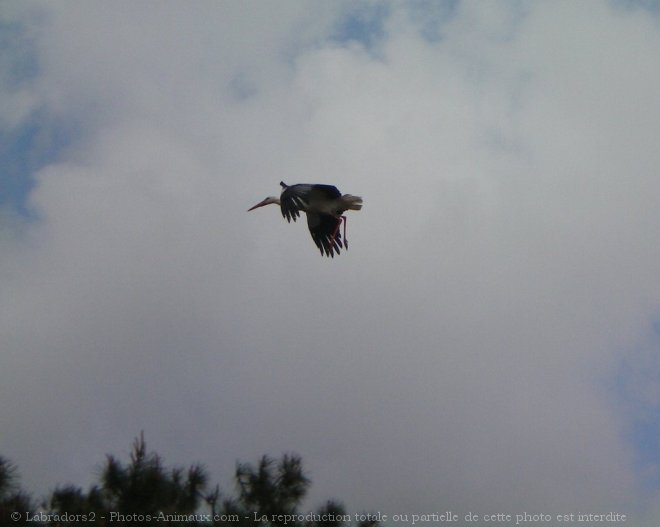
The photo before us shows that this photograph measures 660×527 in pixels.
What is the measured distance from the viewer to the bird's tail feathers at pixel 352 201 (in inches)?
726

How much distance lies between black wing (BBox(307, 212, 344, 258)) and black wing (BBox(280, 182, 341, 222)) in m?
0.56

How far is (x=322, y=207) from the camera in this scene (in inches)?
725

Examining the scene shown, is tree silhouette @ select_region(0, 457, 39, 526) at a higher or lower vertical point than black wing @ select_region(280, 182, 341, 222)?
lower

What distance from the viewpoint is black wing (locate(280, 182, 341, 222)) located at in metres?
17.4

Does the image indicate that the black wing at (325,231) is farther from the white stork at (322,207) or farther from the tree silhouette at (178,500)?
the tree silhouette at (178,500)

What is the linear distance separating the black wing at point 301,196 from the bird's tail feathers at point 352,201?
162 mm

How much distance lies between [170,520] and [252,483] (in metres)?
2.23

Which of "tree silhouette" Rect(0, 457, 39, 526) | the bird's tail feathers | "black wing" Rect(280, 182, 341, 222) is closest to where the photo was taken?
"tree silhouette" Rect(0, 457, 39, 526)

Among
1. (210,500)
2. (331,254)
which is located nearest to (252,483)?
(210,500)

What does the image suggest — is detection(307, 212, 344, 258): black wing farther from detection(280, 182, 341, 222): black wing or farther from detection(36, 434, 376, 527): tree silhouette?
detection(36, 434, 376, 527): tree silhouette

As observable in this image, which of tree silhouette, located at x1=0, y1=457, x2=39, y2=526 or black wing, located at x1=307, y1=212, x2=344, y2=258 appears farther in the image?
black wing, located at x1=307, y1=212, x2=344, y2=258

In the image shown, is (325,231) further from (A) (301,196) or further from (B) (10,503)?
(B) (10,503)

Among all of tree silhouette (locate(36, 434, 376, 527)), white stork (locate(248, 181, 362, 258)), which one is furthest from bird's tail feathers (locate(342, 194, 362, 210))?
tree silhouette (locate(36, 434, 376, 527))

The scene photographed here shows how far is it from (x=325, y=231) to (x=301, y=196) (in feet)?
3.88
